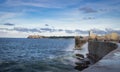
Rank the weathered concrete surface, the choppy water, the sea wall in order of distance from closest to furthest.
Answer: the weathered concrete surface < the sea wall < the choppy water

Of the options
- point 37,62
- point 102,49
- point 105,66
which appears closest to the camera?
point 105,66

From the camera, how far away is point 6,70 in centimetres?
3020

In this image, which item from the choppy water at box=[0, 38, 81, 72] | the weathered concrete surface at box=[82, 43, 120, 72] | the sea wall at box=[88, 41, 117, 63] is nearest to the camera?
the weathered concrete surface at box=[82, 43, 120, 72]

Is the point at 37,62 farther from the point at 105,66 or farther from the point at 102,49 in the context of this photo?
the point at 105,66

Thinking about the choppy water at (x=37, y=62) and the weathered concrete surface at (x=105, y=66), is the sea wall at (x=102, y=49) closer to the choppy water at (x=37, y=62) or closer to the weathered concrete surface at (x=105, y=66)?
the choppy water at (x=37, y=62)

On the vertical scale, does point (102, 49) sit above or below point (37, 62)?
above

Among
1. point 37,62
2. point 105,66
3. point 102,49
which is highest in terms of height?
point 105,66

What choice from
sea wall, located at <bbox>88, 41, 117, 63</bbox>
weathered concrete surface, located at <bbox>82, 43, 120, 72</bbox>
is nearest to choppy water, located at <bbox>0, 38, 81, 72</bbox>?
sea wall, located at <bbox>88, 41, 117, 63</bbox>

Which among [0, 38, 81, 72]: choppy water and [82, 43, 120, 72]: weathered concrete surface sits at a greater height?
[82, 43, 120, 72]: weathered concrete surface

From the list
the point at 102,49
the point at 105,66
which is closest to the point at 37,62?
the point at 102,49

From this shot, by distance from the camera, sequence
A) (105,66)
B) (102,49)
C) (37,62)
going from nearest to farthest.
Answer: (105,66), (102,49), (37,62)

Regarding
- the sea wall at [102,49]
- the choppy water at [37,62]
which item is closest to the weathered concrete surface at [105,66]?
the sea wall at [102,49]

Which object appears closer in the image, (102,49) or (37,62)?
→ (102,49)

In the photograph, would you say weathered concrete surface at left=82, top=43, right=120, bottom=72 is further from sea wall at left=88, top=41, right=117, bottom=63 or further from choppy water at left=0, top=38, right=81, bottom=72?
choppy water at left=0, top=38, right=81, bottom=72
